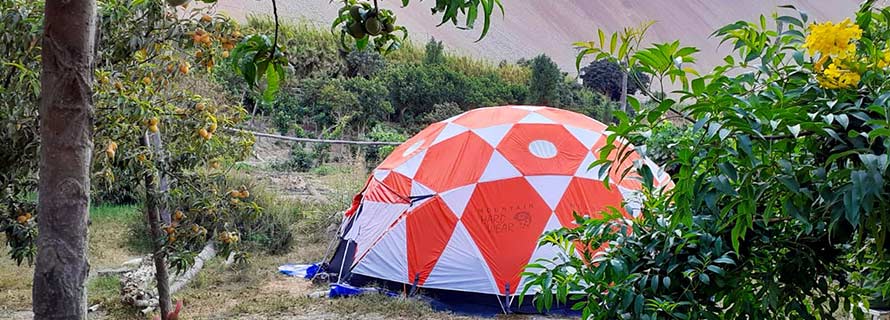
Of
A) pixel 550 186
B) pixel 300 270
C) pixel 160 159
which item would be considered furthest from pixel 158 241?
pixel 300 270

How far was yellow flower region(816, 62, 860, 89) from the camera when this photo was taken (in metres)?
1.12

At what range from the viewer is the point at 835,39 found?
1118mm

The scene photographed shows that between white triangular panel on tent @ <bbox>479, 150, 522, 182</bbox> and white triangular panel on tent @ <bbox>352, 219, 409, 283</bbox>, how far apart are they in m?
0.76

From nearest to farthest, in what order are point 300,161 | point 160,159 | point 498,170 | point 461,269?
point 160,159 → point 461,269 → point 498,170 → point 300,161

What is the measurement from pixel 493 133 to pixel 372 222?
124 cm

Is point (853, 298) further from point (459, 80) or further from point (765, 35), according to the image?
point (459, 80)

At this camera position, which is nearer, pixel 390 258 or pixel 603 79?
pixel 390 258

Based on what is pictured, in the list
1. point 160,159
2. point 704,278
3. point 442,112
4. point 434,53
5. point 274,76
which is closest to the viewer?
point 274,76

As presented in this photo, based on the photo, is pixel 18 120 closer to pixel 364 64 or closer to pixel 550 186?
pixel 550 186

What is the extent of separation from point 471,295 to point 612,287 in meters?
3.66

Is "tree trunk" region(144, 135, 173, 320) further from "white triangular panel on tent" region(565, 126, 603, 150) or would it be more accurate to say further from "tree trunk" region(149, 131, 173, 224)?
"white triangular panel on tent" region(565, 126, 603, 150)

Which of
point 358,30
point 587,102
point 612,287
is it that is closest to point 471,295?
point 612,287

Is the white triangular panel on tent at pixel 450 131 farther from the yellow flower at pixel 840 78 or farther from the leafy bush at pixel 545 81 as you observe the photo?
the leafy bush at pixel 545 81

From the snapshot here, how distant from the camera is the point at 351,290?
215 inches
